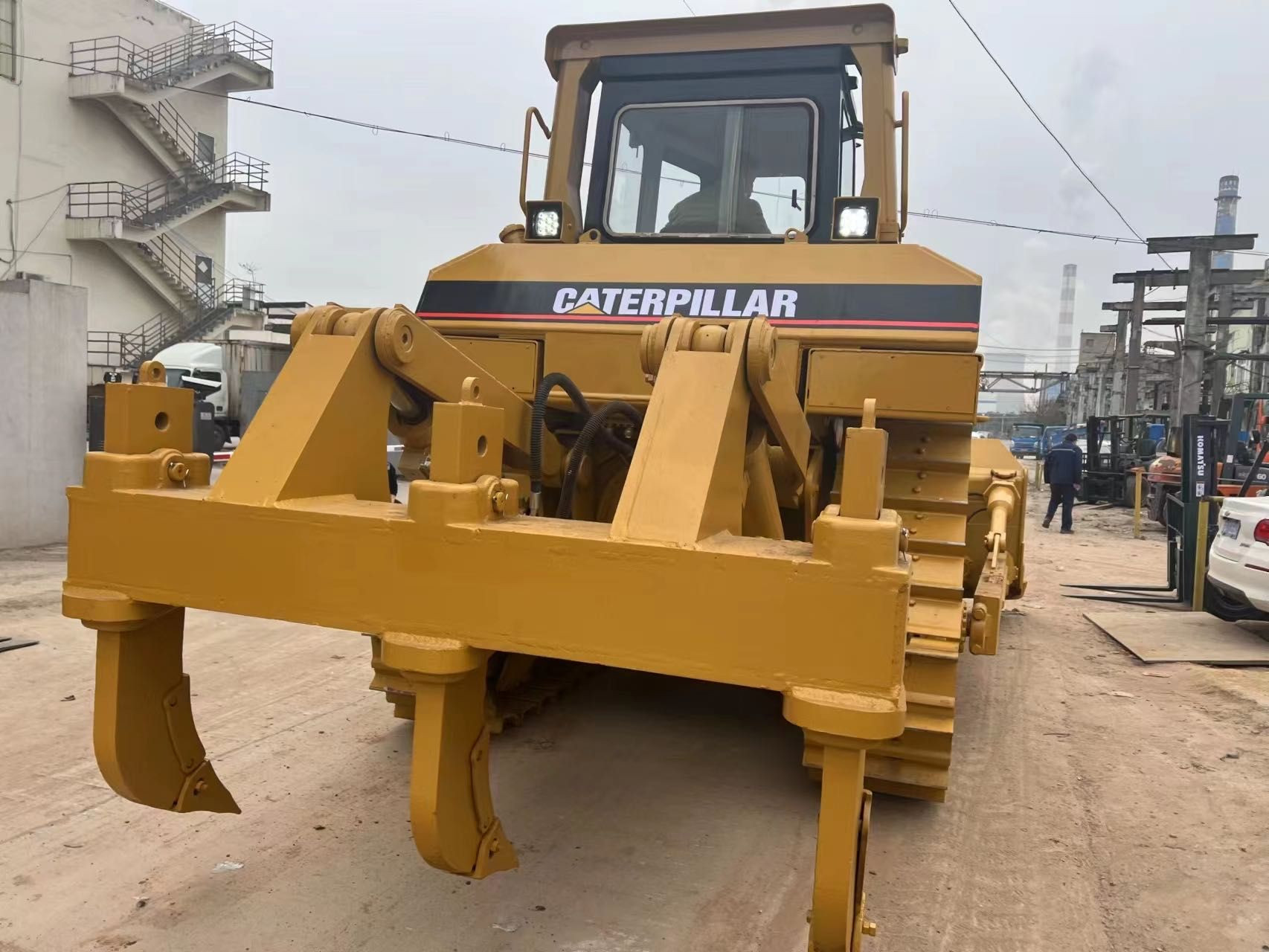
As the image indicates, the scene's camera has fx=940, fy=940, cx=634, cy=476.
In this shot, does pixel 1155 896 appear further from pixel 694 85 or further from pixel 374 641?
Result: pixel 694 85

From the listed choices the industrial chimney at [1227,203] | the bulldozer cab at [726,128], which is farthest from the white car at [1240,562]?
the industrial chimney at [1227,203]

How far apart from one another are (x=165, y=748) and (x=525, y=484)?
150 centimetres

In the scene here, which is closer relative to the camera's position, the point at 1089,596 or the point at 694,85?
the point at 694,85

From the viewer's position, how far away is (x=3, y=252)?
912 inches

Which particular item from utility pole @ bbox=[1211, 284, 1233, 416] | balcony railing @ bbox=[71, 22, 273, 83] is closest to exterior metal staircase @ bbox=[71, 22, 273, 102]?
balcony railing @ bbox=[71, 22, 273, 83]

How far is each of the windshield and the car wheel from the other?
5.34 m

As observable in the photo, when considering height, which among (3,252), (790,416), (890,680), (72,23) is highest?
(72,23)

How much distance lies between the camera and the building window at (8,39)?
74.2 feet

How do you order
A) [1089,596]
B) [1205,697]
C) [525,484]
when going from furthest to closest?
[1089,596] < [1205,697] < [525,484]

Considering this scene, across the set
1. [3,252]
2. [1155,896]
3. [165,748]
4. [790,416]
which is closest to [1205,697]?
[1155,896]

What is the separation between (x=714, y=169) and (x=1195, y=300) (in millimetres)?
19365

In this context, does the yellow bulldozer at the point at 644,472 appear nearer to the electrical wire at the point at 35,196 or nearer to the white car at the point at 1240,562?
the white car at the point at 1240,562

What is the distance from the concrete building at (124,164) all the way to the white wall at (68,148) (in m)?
0.03

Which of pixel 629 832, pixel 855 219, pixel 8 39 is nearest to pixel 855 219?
pixel 855 219
